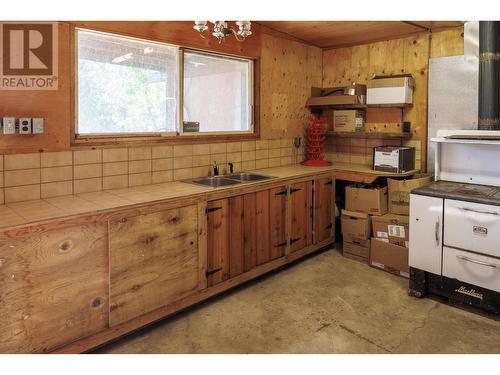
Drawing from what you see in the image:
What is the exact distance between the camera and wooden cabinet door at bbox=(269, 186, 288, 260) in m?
3.68

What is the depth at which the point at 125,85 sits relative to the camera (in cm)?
324

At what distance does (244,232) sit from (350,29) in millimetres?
2474

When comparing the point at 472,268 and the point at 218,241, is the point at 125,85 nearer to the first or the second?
the point at 218,241

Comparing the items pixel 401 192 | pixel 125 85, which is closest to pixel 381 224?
pixel 401 192

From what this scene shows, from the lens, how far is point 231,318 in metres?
2.96

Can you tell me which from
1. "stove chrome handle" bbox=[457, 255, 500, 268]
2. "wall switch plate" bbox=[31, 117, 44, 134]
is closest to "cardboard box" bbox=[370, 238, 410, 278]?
"stove chrome handle" bbox=[457, 255, 500, 268]

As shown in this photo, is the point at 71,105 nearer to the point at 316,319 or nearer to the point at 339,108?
the point at 316,319

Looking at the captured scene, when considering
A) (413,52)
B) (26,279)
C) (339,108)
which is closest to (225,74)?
(339,108)

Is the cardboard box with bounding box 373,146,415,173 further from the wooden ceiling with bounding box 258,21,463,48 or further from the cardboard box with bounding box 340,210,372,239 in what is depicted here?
the wooden ceiling with bounding box 258,21,463,48

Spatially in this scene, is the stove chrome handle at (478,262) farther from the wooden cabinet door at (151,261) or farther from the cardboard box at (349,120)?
the cardboard box at (349,120)

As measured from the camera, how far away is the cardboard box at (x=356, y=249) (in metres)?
4.08

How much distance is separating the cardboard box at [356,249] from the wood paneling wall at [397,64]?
1.13m

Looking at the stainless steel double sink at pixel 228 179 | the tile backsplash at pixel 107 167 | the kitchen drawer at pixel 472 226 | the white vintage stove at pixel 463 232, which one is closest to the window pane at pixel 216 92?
the tile backsplash at pixel 107 167

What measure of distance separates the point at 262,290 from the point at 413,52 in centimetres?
304
